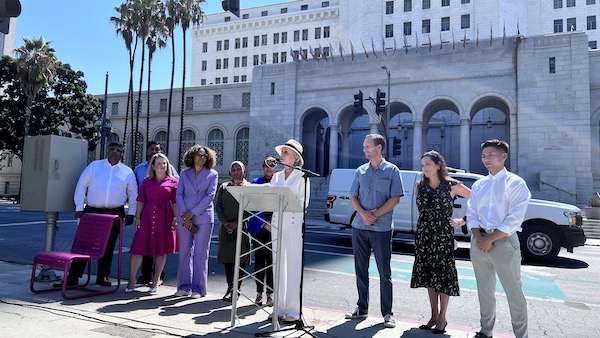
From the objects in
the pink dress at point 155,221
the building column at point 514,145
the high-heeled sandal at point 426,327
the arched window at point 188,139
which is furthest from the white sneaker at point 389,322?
the arched window at point 188,139

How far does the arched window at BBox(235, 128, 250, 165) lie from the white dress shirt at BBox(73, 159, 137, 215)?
32127 mm

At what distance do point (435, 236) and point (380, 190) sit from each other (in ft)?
2.64

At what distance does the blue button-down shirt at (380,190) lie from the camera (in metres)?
5.05

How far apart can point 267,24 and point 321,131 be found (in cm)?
3678

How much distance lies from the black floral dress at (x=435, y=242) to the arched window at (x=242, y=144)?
34.4 metres

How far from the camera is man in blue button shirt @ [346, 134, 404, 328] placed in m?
4.98

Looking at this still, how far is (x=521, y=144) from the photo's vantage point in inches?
1097

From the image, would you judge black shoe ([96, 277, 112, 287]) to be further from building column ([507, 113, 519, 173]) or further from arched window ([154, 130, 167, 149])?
arched window ([154, 130, 167, 149])

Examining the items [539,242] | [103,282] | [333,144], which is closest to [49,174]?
[103,282]

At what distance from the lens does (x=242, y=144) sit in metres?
39.0

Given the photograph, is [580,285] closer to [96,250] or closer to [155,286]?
[155,286]

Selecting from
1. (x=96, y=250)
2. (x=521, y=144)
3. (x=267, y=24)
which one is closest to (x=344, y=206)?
(x=96, y=250)

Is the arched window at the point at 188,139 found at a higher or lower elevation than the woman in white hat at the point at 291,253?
higher

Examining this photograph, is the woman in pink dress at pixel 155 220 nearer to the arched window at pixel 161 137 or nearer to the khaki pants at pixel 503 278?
the khaki pants at pixel 503 278
